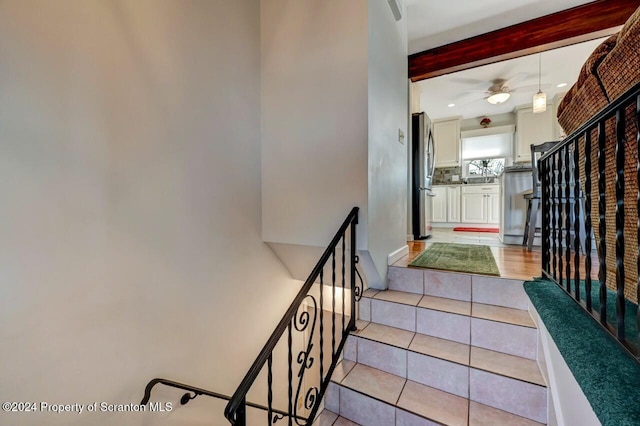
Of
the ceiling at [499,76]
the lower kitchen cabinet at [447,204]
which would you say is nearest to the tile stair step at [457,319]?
the ceiling at [499,76]

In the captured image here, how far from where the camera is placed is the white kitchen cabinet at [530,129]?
17.3 feet

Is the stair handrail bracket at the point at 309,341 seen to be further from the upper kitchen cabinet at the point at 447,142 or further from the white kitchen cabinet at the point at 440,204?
the upper kitchen cabinet at the point at 447,142

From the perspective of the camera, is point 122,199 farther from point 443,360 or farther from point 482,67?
point 482,67

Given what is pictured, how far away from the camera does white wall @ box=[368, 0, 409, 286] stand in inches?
71.8

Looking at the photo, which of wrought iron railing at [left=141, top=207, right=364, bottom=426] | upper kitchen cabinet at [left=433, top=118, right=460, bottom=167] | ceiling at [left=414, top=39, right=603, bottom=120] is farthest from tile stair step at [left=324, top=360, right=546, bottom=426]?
upper kitchen cabinet at [left=433, top=118, right=460, bottom=167]

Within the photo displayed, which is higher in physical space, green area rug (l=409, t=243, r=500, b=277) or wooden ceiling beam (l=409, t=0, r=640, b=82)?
wooden ceiling beam (l=409, t=0, r=640, b=82)

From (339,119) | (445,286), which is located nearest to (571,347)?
(445,286)

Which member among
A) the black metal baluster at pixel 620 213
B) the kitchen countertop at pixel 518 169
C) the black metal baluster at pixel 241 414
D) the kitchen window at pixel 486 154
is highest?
the kitchen window at pixel 486 154

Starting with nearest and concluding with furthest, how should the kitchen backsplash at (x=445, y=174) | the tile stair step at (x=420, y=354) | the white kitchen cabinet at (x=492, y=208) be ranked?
the tile stair step at (x=420, y=354), the white kitchen cabinet at (x=492, y=208), the kitchen backsplash at (x=445, y=174)

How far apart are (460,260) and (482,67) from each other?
3398 millimetres

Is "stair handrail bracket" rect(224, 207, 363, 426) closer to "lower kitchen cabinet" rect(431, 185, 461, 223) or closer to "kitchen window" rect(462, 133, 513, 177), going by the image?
"lower kitchen cabinet" rect(431, 185, 461, 223)

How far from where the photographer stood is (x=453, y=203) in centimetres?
594

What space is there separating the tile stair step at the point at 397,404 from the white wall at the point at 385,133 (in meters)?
0.72

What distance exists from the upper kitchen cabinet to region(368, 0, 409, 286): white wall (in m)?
4.02
